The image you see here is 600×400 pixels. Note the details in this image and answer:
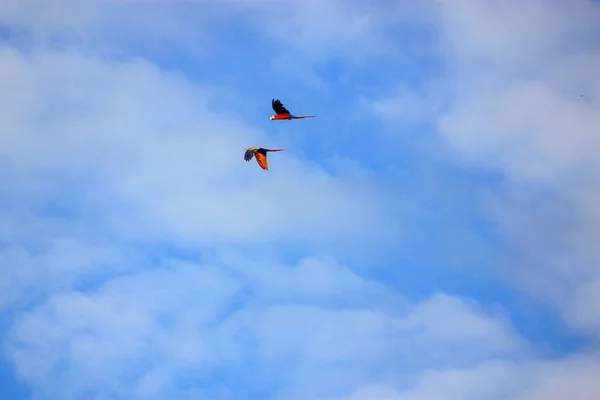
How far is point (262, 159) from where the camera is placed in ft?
297

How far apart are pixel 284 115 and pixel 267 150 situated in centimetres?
553

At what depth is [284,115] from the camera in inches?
3563

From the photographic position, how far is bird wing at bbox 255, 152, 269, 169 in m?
90.3

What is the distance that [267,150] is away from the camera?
89.6 metres

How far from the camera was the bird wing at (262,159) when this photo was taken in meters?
90.3
